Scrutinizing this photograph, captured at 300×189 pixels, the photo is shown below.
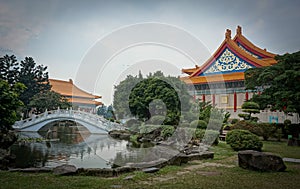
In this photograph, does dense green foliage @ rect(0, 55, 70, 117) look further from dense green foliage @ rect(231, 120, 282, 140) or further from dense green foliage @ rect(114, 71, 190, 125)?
dense green foliage @ rect(231, 120, 282, 140)

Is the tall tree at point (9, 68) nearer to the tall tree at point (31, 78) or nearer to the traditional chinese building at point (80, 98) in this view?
the tall tree at point (31, 78)

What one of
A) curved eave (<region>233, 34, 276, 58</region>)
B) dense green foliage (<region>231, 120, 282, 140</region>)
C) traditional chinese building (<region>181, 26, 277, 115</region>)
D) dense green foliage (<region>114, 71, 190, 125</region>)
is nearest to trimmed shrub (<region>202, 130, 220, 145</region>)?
dense green foliage (<region>231, 120, 282, 140</region>)

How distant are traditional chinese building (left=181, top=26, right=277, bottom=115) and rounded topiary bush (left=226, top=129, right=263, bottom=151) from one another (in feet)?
42.7

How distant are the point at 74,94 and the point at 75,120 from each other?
16.8 m

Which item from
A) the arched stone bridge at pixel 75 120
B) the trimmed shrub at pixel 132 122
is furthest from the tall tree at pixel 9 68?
the trimmed shrub at pixel 132 122

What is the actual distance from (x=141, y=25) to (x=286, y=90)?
8.36m

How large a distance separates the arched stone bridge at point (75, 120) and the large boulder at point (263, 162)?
15733mm

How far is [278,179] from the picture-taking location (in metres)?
5.60

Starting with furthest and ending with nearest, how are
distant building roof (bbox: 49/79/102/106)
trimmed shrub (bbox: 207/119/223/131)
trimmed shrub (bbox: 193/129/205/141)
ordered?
1. distant building roof (bbox: 49/79/102/106)
2. trimmed shrub (bbox: 207/119/223/131)
3. trimmed shrub (bbox: 193/129/205/141)

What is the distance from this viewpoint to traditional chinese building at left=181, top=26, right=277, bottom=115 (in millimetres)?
23078

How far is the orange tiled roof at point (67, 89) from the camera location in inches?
1507

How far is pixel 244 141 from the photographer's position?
10.1 meters

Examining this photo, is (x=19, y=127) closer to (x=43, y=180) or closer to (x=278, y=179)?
(x=43, y=180)

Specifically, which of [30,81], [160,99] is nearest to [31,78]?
[30,81]
